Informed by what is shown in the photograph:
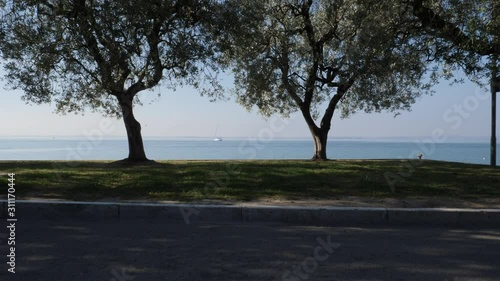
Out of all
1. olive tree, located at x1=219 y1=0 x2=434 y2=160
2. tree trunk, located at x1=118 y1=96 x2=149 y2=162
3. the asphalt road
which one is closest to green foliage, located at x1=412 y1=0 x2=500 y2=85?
olive tree, located at x1=219 y1=0 x2=434 y2=160

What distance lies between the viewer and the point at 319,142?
1875 cm

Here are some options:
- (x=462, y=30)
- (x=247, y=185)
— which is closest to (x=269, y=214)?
(x=247, y=185)

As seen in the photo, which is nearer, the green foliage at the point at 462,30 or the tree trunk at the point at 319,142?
the green foliage at the point at 462,30

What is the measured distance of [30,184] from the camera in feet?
27.2

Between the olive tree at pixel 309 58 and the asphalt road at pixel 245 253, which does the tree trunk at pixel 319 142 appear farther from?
the asphalt road at pixel 245 253

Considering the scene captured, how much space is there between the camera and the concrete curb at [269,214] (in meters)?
5.96

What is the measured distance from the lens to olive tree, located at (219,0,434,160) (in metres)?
14.5

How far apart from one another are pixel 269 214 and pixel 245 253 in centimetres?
188

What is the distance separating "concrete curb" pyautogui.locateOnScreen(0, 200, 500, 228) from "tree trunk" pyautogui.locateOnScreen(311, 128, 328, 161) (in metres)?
12.5

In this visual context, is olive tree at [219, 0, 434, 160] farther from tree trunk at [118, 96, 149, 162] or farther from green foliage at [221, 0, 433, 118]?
tree trunk at [118, 96, 149, 162]

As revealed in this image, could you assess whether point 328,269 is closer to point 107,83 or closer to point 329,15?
point 107,83

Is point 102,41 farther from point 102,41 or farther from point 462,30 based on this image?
point 462,30

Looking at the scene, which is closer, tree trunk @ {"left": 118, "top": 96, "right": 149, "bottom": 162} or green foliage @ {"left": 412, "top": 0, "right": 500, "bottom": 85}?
green foliage @ {"left": 412, "top": 0, "right": 500, "bottom": 85}

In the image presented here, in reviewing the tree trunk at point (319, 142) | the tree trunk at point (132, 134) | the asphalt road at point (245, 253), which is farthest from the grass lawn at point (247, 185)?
the tree trunk at point (319, 142)
